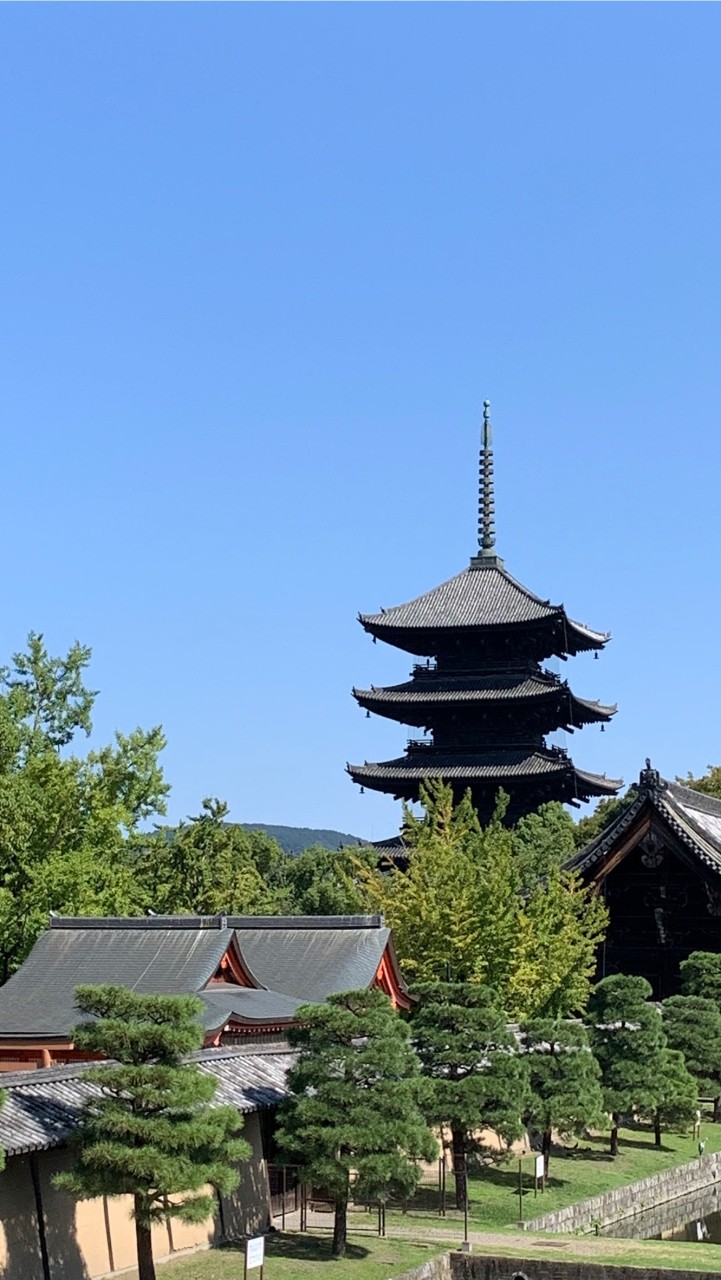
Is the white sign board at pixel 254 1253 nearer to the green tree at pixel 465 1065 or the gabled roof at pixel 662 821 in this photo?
the green tree at pixel 465 1065

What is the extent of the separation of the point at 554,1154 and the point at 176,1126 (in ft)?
62.3

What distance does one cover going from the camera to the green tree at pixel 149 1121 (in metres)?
22.1

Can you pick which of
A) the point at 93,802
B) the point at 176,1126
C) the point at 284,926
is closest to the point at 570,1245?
the point at 176,1126

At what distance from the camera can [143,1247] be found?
2288cm

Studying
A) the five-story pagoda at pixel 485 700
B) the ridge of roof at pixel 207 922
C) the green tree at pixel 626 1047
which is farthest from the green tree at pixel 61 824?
the five-story pagoda at pixel 485 700

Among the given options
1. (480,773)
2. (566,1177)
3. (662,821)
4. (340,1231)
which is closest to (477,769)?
(480,773)

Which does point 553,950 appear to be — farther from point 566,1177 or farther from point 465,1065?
point 465,1065

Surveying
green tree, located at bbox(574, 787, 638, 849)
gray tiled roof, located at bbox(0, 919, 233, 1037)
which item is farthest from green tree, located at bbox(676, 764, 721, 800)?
gray tiled roof, located at bbox(0, 919, 233, 1037)

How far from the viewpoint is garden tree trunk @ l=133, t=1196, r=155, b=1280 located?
22453 mm

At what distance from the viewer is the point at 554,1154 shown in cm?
3912

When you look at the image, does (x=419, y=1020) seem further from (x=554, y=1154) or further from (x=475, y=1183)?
(x=554, y=1154)

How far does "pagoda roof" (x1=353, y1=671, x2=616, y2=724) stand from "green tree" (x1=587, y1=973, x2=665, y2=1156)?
107ft

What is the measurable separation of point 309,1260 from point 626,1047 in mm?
14372

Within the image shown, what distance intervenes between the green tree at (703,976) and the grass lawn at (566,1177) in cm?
410
